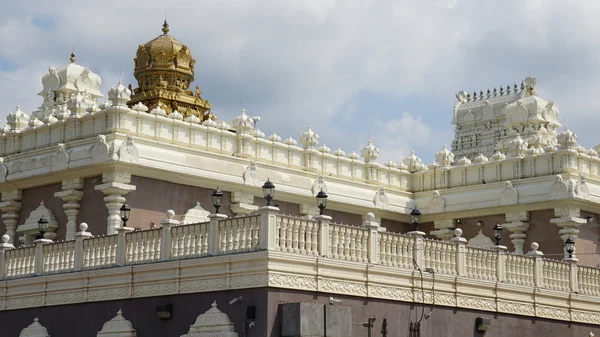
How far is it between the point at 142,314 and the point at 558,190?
15258mm

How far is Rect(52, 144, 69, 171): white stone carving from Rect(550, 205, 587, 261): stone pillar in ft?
44.3

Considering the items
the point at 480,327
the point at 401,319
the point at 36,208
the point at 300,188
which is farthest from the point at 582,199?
the point at 36,208

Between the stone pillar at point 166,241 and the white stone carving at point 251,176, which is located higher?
the white stone carving at point 251,176

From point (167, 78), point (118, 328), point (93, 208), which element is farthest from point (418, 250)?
point (167, 78)

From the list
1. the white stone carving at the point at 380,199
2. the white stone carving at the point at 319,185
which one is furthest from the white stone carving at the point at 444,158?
the white stone carving at the point at 319,185

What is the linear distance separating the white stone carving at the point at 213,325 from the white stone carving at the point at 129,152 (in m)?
9.29

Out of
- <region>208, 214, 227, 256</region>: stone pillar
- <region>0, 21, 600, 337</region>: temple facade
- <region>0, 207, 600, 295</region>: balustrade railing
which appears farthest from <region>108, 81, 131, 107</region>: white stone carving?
<region>208, 214, 227, 256</region>: stone pillar

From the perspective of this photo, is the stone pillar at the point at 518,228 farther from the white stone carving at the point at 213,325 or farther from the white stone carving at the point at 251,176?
the white stone carving at the point at 213,325

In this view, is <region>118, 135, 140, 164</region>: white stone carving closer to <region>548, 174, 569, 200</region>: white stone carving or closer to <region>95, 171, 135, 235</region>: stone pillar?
<region>95, 171, 135, 235</region>: stone pillar

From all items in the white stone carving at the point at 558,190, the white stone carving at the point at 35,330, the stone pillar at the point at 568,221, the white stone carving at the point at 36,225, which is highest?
the white stone carving at the point at 558,190

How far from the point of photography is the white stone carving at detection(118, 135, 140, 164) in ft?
103

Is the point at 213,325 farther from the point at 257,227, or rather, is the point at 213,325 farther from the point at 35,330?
the point at 35,330

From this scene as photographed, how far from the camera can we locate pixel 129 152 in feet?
103

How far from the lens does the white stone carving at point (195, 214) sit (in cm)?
3231
